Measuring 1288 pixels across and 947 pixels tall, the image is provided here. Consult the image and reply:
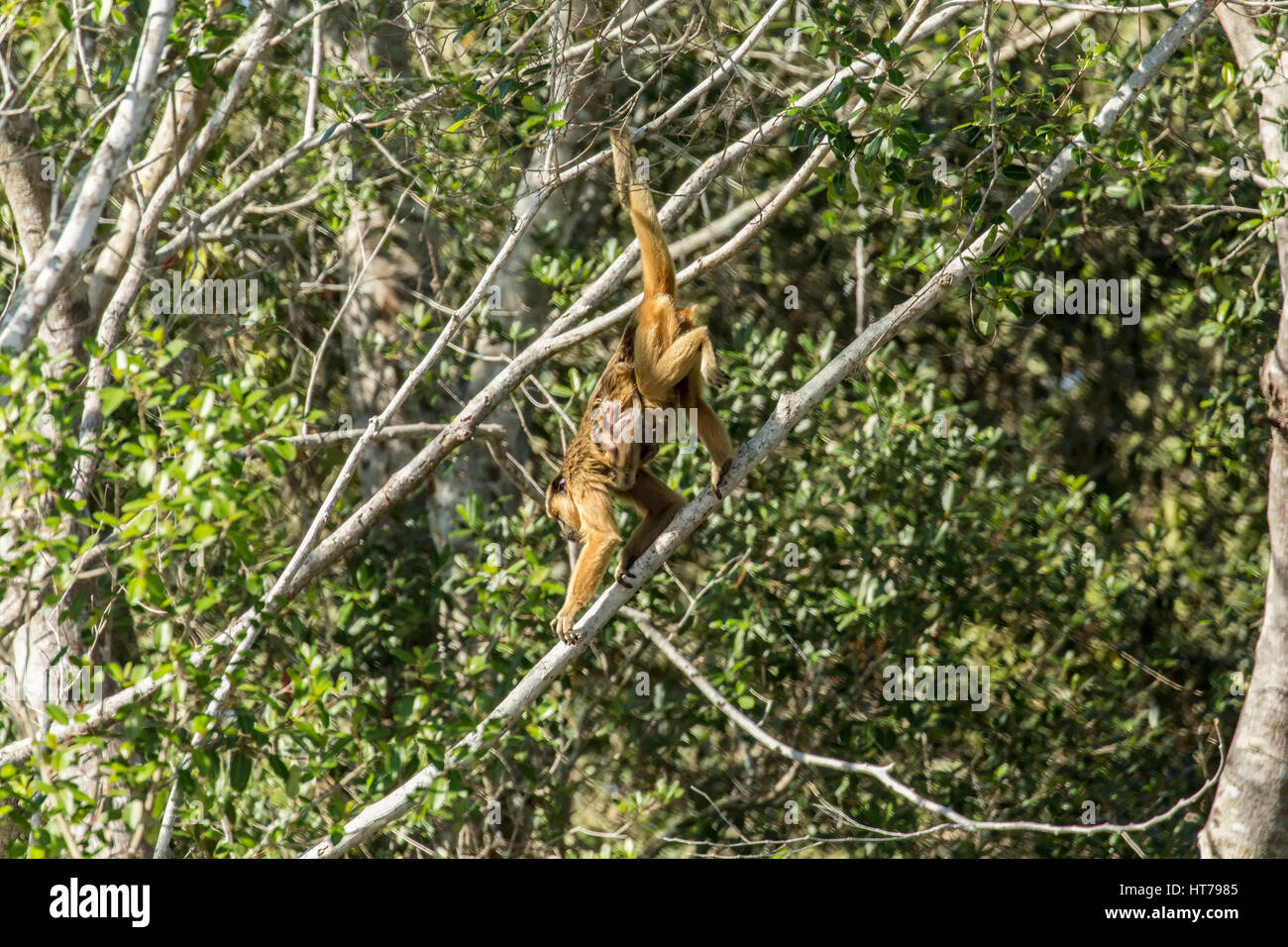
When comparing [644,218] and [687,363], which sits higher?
[644,218]

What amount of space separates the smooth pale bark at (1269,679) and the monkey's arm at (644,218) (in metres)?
3.28

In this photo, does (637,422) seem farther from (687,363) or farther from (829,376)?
(829,376)

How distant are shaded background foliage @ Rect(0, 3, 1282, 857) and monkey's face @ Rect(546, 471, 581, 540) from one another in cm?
19

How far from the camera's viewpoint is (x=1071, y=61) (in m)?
8.67

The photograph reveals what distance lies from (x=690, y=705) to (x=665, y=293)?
301 centimetres

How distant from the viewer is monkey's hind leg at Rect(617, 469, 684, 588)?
22.8 ft

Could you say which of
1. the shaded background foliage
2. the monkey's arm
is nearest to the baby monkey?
the monkey's arm

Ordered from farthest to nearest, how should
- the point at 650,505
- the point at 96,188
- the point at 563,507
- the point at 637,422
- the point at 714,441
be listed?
the point at 650,505 → the point at 563,507 → the point at 637,422 → the point at 714,441 → the point at 96,188

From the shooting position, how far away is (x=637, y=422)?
21.1 feet

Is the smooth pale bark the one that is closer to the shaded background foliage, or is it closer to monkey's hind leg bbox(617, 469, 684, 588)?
the shaded background foliage

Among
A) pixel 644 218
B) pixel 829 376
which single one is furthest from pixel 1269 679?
pixel 644 218

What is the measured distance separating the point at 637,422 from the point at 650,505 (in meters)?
0.77

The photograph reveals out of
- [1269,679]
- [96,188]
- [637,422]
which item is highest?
[96,188]

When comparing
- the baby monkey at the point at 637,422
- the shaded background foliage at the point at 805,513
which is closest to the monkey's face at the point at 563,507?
the baby monkey at the point at 637,422
